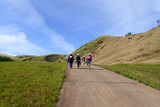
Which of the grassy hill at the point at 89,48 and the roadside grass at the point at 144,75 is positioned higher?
the grassy hill at the point at 89,48

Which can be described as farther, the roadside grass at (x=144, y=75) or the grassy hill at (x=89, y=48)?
the grassy hill at (x=89, y=48)

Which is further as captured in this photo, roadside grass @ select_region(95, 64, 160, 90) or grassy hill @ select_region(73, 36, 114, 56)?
grassy hill @ select_region(73, 36, 114, 56)

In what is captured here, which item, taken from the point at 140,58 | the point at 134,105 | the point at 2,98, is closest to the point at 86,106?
the point at 134,105

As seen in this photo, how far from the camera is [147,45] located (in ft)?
119

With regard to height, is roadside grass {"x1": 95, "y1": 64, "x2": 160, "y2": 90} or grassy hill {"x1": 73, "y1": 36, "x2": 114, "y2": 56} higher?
grassy hill {"x1": 73, "y1": 36, "x2": 114, "y2": 56}

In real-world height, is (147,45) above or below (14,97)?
above

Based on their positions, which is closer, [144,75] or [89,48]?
[144,75]

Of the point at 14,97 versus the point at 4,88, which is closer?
the point at 14,97

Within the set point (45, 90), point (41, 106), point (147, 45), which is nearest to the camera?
point (41, 106)

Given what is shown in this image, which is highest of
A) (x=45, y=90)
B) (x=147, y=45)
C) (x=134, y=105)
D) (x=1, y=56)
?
(x=147, y=45)

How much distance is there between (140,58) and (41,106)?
29454 millimetres

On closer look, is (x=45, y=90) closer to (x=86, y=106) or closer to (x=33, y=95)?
(x=33, y=95)

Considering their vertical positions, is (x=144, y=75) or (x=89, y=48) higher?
(x=89, y=48)

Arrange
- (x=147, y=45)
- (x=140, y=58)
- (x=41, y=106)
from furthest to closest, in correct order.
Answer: (x=147, y=45), (x=140, y=58), (x=41, y=106)
